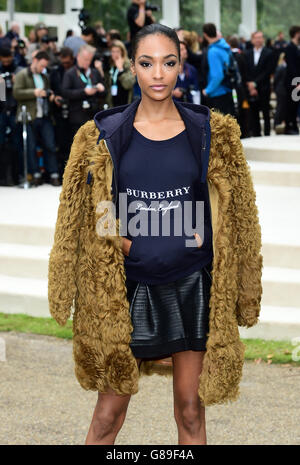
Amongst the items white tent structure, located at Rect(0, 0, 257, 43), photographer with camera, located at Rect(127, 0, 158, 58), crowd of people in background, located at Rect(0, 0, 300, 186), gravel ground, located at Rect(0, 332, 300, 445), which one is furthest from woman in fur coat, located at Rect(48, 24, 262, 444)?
white tent structure, located at Rect(0, 0, 257, 43)

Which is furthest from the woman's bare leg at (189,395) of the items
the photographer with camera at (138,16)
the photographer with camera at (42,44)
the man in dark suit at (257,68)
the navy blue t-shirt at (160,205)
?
the man in dark suit at (257,68)

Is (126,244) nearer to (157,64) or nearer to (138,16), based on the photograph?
(157,64)

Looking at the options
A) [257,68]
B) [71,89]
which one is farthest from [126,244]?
[257,68]

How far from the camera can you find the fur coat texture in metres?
3.24

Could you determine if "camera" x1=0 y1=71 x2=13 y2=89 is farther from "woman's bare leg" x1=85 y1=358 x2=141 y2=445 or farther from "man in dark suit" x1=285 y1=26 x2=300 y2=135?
"woman's bare leg" x1=85 y1=358 x2=141 y2=445

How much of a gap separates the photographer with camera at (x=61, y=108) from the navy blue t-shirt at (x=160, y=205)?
822 cm

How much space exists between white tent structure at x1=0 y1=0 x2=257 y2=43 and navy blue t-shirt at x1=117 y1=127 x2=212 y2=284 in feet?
53.8

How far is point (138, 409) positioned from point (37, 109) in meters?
6.82

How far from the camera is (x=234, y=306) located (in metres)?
3.39

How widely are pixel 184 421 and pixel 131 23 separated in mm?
10134

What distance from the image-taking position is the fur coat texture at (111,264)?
10.6ft

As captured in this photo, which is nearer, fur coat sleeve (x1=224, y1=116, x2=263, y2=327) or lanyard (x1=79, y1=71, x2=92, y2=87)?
fur coat sleeve (x1=224, y1=116, x2=263, y2=327)

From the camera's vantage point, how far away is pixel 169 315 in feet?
10.8

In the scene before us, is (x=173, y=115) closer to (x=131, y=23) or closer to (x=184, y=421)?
(x=184, y=421)
